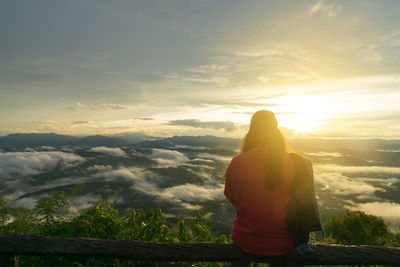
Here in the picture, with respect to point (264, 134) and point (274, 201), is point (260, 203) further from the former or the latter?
point (264, 134)

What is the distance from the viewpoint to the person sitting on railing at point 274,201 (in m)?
2.54

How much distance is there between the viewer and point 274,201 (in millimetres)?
2596

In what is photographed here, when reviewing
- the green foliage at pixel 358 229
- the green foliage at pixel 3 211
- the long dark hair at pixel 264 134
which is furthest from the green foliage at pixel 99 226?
the green foliage at pixel 358 229

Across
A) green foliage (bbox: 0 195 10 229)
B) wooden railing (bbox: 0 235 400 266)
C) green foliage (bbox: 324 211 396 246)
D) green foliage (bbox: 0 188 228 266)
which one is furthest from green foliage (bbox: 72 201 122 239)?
green foliage (bbox: 324 211 396 246)

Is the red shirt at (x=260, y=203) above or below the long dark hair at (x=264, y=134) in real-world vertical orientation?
below

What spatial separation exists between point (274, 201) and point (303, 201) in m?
0.29

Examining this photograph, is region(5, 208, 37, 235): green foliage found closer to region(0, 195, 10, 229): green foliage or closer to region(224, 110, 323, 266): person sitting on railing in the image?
region(0, 195, 10, 229): green foliage

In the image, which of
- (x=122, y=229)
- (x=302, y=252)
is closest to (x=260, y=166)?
(x=302, y=252)

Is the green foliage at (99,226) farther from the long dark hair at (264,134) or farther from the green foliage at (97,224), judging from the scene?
the long dark hair at (264,134)

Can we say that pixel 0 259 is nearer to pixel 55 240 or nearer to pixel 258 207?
pixel 55 240

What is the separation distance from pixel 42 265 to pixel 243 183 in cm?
369

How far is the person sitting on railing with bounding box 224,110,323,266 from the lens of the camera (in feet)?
8.32

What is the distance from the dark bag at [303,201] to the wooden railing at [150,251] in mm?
685

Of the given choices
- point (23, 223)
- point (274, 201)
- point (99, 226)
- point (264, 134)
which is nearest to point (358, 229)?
point (99, 226)
